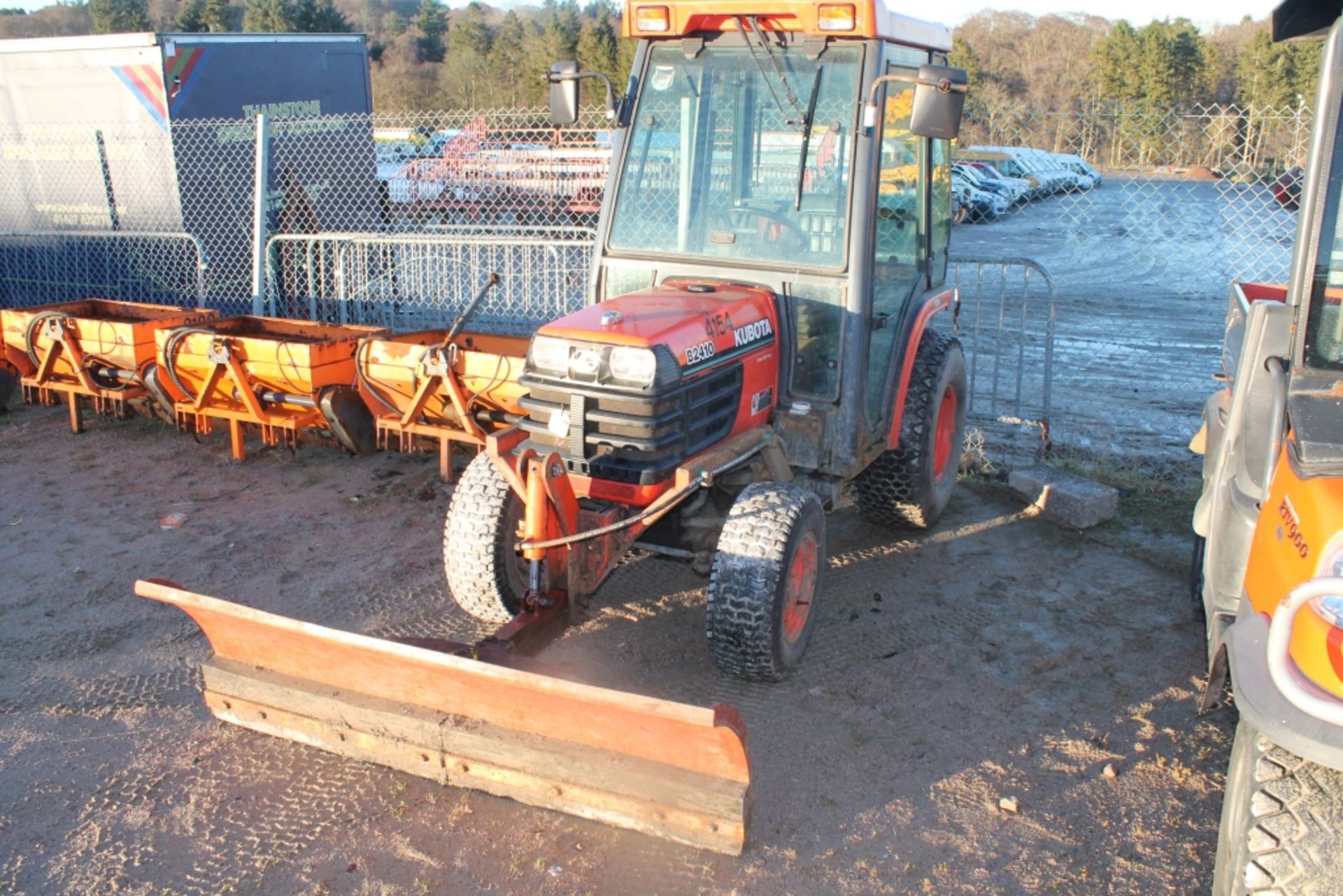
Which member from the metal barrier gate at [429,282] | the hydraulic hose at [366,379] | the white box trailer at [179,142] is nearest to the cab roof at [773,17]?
the hydraulic hose at [366,379]

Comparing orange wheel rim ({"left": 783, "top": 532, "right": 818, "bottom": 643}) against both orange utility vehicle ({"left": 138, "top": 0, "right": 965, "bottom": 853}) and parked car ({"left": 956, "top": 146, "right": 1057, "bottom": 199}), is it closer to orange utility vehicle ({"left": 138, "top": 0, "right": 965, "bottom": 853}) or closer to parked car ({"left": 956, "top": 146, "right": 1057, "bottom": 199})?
orange utility vehicle ({"left": 138, "top": 0, "right": 965, "bottom": 853})

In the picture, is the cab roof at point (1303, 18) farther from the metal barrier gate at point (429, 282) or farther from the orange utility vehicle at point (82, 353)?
the orange utility vehicle at point (82, 353)

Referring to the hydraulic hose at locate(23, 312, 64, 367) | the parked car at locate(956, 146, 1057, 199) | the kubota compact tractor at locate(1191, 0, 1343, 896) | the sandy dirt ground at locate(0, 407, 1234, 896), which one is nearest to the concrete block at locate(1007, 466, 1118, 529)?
the sandy dirt ground at locate(0, 407, 1234, 896)

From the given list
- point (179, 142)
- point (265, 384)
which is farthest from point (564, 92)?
point (179, 142)

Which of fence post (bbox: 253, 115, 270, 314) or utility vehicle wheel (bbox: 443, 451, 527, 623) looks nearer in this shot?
utility vehicle wheel (bbox: 443, 451, 527, 623)

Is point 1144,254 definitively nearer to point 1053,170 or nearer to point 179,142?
point 1053,170

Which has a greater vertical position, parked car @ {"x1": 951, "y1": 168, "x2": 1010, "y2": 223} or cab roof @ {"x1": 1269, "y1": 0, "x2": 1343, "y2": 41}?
cab roof @ {"x1": 1269, "y1": 0, "x2": 1343, "y2": 41}

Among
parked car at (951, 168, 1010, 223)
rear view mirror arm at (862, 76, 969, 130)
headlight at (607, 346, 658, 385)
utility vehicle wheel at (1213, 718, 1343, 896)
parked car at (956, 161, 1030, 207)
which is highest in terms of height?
rear view mirror arm at (862, 76, 969, 130)

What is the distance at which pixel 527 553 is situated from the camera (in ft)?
12.7

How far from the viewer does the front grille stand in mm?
3930

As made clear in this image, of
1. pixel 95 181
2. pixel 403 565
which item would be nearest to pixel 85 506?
pixel 403 565

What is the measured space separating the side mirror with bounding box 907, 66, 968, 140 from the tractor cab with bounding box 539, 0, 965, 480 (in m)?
0.41

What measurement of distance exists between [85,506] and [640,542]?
3.85 meters

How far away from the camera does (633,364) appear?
388 cm
